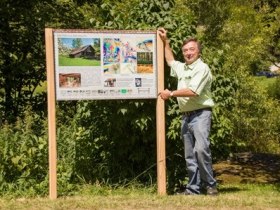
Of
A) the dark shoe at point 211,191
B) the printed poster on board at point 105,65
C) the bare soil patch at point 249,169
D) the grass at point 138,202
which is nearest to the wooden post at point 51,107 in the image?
the printed poster on board at point 105,65

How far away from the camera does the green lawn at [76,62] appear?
637 centimetres

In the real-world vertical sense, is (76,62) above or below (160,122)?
above

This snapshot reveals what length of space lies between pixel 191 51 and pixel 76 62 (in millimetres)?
1387

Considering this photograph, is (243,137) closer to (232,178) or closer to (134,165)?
(232,178)

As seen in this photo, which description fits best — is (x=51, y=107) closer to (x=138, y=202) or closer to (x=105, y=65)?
(x=105, y=65)

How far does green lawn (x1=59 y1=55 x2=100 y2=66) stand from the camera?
637 centimetres

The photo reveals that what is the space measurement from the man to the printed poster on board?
27 cm

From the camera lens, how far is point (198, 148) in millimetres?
6371

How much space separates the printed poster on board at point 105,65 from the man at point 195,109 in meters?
0.27

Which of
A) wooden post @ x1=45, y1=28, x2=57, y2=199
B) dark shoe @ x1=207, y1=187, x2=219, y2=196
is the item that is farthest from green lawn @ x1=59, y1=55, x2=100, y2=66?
dark shoe @ x1=207, y1=187, x2=219, y2=196

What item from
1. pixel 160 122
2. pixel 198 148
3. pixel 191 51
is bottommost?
pixel 198 148

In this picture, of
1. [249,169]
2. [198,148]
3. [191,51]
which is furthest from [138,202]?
[249,169]

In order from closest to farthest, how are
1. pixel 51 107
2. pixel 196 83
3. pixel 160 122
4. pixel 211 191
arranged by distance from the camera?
1. pixel 196 83
2. pixel 51 107
3. pixel 211 191
4. pixel 160 122

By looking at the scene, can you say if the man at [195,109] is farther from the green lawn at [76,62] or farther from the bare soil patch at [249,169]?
the bare soil patch at [249,169]
